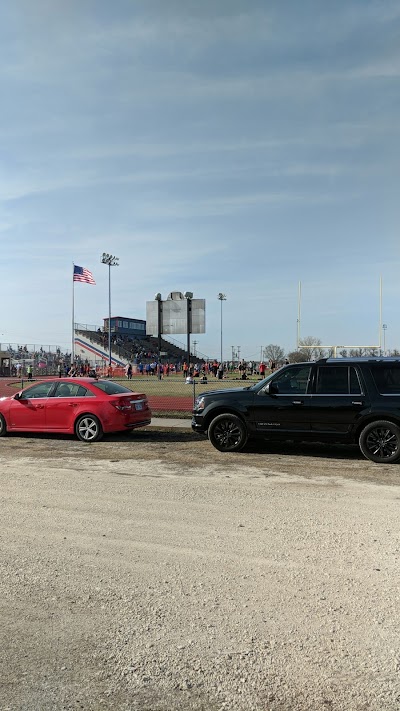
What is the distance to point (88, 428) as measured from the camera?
11852 mm

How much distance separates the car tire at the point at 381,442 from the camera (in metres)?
9.17

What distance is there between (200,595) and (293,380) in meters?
6.60

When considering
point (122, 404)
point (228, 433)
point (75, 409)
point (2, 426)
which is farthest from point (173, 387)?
point (228, 433)

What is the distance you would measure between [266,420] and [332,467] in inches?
65.6

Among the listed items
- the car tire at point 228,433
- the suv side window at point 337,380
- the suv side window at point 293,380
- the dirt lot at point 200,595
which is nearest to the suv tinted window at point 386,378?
the suv side window at point 337,380

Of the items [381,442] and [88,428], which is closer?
[381,442]

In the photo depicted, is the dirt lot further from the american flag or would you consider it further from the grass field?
the american flag

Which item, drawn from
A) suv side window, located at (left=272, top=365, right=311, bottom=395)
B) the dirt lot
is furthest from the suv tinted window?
the dirt lot

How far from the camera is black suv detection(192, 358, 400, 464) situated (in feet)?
30.5

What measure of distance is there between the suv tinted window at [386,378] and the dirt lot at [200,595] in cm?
220

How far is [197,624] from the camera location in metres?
3.50

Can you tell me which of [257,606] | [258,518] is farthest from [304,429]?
[257,606]

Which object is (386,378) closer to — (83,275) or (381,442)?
(381,442)

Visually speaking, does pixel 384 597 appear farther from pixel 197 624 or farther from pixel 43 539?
pixel 43 539
